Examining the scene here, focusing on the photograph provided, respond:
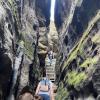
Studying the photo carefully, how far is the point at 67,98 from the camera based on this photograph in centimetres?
1373

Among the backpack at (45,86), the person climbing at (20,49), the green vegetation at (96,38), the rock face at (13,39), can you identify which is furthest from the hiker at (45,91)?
the green vegetation at (96,38)

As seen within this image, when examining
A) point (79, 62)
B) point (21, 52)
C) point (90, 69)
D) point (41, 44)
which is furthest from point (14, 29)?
point (41, 44)

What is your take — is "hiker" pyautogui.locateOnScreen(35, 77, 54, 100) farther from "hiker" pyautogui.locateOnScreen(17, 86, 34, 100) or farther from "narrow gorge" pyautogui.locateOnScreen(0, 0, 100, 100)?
"narrow gorge" pyautogui.locateOnScreen(0, 0, 100, 100)

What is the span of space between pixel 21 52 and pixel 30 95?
7.45 feet

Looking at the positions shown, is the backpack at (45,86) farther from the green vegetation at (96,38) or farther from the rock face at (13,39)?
the green vegetation at (96,38)

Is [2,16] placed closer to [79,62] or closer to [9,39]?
[9,39]

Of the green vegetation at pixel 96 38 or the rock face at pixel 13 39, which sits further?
the green vegetation at pixel 96 38

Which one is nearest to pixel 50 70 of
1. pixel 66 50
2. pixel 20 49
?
pixel 66 50

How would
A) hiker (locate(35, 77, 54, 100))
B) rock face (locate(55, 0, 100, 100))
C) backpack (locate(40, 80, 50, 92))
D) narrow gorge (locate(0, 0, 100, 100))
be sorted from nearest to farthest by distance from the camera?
rock face (locate(55, 0, 100, 100)) < narrow gorge (locate(0, 0, 100, 100)) < hiker (locate(35, 77, 54, 100)) < backpack (locate(40, 80, 50, 92))

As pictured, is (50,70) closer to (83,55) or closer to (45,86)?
(45,86)

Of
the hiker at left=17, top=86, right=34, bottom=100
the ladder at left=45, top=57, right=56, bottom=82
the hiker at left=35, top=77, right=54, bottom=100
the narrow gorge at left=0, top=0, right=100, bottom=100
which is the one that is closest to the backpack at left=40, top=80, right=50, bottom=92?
the hiker at left=35, top=77, right=54, bottom=100

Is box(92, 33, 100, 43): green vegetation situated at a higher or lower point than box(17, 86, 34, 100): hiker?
higher

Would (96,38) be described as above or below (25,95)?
above

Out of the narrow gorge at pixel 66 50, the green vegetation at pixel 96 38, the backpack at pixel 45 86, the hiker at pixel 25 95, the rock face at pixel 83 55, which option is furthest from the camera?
the backpack at pixel 45 86
